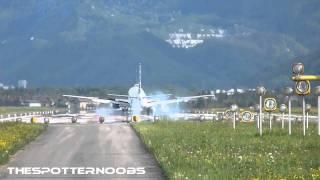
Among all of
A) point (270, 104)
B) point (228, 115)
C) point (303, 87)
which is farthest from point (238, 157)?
point (228, 115)

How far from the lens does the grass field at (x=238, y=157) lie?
26.8 m

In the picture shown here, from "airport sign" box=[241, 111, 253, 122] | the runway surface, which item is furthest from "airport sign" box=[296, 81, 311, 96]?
"airport sign" box=[241, 111, 253, 122]

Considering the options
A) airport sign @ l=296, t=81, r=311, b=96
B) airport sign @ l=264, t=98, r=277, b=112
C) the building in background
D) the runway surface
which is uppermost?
the building in background

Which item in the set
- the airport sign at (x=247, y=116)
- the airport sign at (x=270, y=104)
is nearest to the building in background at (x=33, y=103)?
the airport sign at (x=247, y=116)

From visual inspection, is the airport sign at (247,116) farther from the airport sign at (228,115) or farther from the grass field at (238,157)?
the grass field at (238,157)

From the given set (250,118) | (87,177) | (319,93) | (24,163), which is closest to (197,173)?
(87,177)

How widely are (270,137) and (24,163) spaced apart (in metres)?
16.5

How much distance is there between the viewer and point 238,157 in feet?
107

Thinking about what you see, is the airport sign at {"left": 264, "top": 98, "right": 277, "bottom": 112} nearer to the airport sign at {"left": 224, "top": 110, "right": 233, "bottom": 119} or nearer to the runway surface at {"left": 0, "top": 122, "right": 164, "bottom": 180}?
the runway surface at {"left": 0, "top": 122, "right": 164, "bottom": 180}

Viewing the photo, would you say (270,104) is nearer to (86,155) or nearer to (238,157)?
(86,155)

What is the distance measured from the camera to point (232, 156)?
3319cm

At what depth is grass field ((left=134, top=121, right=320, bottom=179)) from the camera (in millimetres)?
26766

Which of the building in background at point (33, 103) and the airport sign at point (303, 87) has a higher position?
the building in background at point (33, 103)

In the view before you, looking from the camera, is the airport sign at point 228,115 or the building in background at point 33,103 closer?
the airport sign at point 228,115
